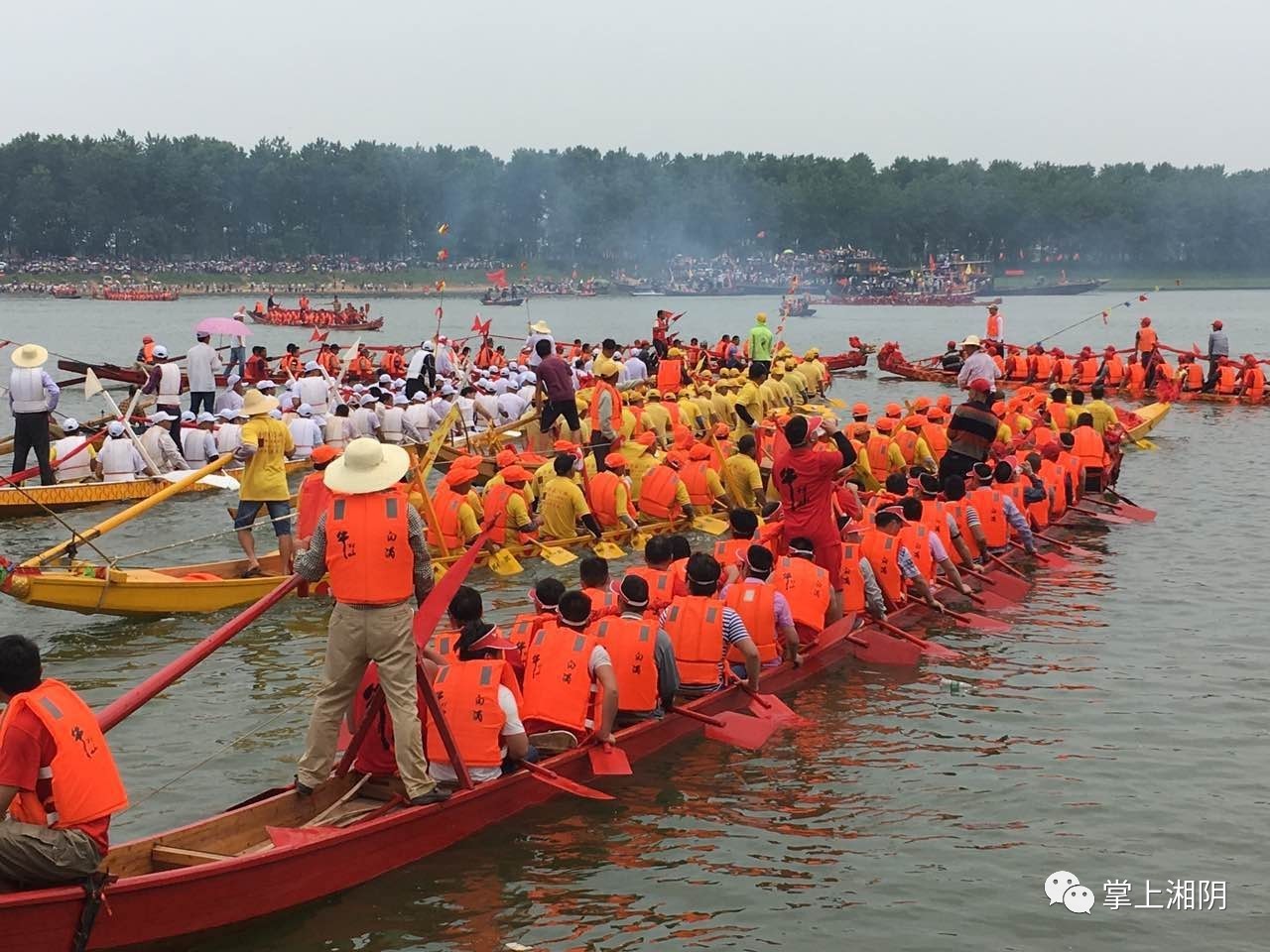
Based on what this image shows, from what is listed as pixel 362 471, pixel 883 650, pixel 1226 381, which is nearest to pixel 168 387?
pixel 883 650

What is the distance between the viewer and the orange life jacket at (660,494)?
17.0 meters

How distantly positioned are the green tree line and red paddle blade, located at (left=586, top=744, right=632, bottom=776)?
334 ft

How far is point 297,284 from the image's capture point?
10919cm

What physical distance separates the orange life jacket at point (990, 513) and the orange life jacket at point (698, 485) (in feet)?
11.2

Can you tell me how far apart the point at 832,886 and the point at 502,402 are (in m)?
17.7

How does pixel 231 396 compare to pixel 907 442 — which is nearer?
pixel 907 442

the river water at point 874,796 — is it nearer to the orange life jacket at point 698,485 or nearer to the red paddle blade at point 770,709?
the red paddle blade at point 770,709

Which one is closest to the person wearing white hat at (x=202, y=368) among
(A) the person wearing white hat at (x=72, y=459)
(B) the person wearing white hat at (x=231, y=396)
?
(B) the person wearing white hat at (x=231, y=396)

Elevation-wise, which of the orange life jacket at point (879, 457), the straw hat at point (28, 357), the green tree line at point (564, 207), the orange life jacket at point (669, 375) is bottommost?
the orange life jacket at point (879, 457)

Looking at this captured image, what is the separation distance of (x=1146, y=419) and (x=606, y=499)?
49.0 feet

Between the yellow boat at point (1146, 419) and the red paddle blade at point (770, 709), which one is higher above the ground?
the yellow boat at point (1146, 419)

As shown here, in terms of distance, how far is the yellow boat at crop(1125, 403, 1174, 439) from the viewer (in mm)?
26219

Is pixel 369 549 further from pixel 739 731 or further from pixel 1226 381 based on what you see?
pixel 1226 381

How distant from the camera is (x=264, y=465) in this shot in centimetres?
1402
